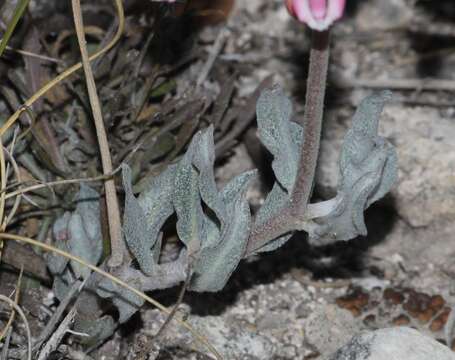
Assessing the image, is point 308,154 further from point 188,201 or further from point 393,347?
point 393,347

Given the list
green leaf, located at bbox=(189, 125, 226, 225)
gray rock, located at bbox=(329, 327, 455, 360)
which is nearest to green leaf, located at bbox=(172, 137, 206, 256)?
green leaf, located at bbox=(189, 125, 226, 225)

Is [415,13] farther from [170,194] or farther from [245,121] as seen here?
[170,194]

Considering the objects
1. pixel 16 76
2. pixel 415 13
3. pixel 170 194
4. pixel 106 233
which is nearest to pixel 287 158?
pixel 170 194

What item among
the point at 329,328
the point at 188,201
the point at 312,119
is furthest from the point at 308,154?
the point at 329,328

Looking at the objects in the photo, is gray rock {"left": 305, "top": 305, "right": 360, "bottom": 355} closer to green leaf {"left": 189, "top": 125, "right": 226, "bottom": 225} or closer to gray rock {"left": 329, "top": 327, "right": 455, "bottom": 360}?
gray rock {"left": 329, "top": 327, "right": 455, "bottom": 360}

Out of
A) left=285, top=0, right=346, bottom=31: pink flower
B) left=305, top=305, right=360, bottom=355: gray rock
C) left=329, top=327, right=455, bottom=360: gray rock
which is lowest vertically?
left=305, top=305, right=360, bottom=355: gray rock
